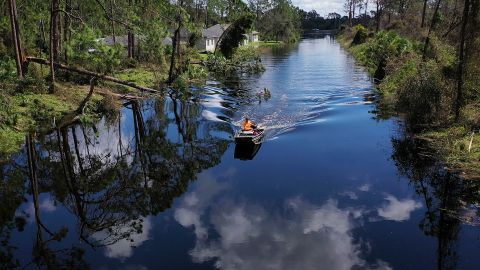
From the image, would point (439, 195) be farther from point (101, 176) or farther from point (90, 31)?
point (90, 31)

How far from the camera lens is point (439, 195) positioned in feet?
57.4

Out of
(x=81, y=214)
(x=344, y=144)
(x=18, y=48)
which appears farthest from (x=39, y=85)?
(x=344, y=144)

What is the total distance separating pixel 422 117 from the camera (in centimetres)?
2561

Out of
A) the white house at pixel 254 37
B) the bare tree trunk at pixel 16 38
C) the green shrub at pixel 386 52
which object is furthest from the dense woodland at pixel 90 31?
the white house at pixel 254 37

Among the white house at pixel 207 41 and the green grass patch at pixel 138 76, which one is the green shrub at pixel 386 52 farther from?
the white house at pixel 207 41

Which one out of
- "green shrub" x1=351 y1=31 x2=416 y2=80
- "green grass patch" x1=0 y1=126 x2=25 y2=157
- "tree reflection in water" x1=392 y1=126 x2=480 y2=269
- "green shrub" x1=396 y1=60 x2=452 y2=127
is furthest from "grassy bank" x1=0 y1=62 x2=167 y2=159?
"green shrub" x1=351 y1=31 x2=416 y2=80

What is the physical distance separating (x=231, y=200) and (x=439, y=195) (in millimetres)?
8228

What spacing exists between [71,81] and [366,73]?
33.5m

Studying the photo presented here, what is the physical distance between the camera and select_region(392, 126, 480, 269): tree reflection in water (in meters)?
14.1

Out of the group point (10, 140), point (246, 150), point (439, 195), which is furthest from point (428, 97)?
point (10, 140)

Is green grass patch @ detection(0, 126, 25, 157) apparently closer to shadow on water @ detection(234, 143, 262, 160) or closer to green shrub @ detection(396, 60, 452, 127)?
shadow on water @ detection(234, 143, 262, 160)

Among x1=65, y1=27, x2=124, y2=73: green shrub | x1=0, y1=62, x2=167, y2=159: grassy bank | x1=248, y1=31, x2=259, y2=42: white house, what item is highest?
x1=248, y1=31, x2=259, y2=42: white house

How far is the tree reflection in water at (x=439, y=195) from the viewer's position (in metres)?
14.1

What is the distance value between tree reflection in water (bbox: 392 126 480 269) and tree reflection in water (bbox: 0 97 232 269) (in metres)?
9.27
